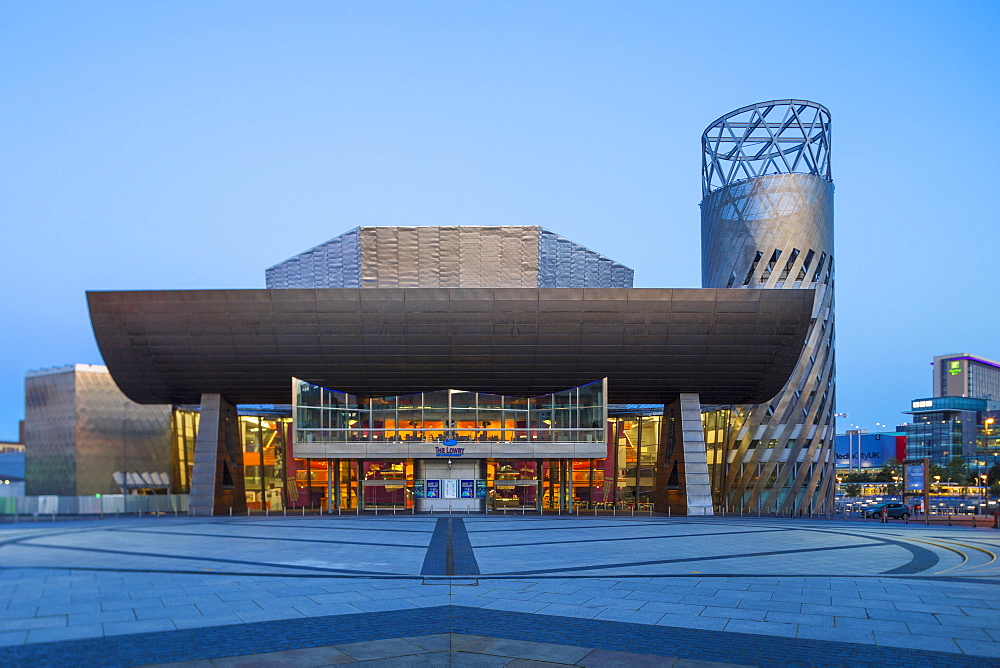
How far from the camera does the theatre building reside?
4547 centimetres

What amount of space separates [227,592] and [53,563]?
8989 millimetres

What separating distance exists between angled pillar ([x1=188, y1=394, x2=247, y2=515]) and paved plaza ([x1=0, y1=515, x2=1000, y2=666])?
2339 centimetres

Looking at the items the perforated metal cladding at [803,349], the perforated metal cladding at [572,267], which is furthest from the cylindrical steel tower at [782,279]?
the perforated metal cladding at [572,267]

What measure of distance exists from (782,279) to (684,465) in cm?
2826

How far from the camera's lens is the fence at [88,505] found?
159ft


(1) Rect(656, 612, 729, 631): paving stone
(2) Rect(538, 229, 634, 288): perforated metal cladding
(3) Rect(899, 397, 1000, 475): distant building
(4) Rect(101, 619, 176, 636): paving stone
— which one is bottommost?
(3) Rect(899, 397, 1000, 475): distant building

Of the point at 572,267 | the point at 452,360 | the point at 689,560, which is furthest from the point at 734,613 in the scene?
the point at 572,267

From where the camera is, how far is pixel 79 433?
72.9 meters

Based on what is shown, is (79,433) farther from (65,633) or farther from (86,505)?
(65,633)

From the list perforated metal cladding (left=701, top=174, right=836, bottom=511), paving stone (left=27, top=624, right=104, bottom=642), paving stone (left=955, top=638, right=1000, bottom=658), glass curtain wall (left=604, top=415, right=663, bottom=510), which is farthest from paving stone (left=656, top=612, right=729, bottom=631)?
perforated metal cladding (left=701, top=174, right=836, bottom=511)

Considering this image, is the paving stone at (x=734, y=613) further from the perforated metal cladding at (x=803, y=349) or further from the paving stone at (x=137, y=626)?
the perforated metal cladding at (x=803, y=349)

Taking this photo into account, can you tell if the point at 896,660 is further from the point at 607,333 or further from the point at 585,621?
the point at 607,333

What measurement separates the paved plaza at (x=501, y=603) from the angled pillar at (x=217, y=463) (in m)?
23.4

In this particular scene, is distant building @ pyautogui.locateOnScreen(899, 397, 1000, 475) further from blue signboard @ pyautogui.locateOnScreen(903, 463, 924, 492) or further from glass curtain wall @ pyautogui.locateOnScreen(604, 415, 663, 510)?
blue signboard @ pyautogui.locateOnScreen(903, 463, 924, 492)
